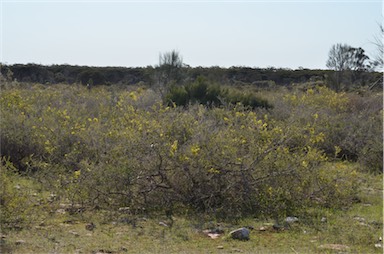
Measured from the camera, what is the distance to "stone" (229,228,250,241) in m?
6.04

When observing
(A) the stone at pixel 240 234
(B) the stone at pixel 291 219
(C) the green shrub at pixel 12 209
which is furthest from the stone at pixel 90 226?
(B) the stone at pixel 291 219

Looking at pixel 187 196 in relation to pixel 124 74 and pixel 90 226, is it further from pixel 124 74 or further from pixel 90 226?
pixel 124 74

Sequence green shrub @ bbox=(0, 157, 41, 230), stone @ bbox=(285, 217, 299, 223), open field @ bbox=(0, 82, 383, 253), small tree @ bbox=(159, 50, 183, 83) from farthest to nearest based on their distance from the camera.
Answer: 1. small tree @ bbox=(159, 50, 183, 83)
2. stone @ bbox=(285, 217, 299, 223)
3. green shrub @ bbox=(0, 157, 41, 230)
4. open field @ bbox=(0, 82, 383, 253)

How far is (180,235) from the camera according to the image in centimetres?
614

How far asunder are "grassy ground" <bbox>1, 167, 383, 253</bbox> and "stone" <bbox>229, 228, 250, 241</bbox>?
0.08 m

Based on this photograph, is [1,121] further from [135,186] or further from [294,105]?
[294,105]

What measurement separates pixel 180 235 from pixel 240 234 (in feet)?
2.26

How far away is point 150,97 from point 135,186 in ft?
34.2

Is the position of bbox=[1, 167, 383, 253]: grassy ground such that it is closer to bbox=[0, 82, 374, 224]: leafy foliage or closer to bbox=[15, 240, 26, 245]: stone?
bbox=[15, 240, 26, 245]: stone

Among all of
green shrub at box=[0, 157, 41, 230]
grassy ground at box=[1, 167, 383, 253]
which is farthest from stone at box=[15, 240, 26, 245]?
green shrub at box=[0, 157, 41, 230]

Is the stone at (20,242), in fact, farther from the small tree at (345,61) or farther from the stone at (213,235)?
the small tree at (345,61)

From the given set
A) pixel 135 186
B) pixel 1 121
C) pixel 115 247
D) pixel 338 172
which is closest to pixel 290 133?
pixel 338 172

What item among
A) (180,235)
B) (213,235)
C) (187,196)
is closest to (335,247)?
(213,235)

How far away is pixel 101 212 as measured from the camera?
23.7 ft
